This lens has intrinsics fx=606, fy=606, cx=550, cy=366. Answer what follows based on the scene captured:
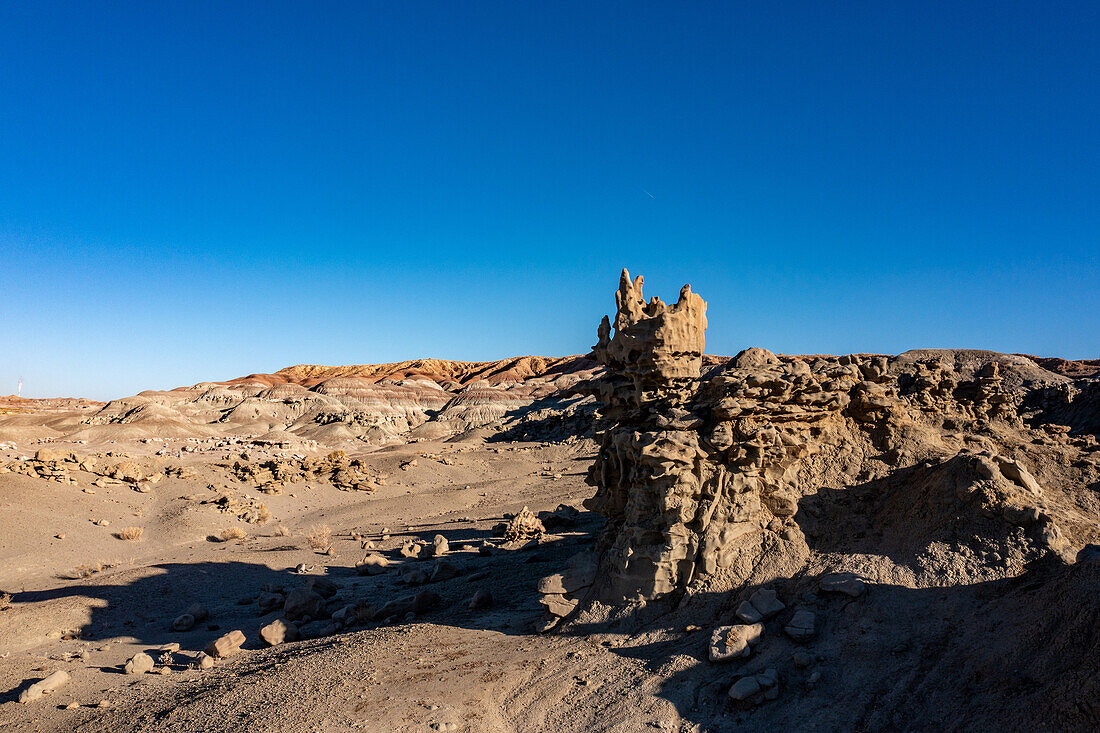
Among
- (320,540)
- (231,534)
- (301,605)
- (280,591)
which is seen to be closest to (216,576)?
(280,591)

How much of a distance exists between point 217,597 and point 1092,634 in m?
13.7

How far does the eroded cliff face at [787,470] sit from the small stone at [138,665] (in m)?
6.51

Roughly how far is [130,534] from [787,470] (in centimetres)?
1828

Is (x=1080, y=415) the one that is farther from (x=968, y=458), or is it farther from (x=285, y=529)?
(x=285, y=529)

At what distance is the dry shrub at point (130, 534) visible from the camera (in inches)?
687

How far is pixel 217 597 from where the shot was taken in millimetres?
12398

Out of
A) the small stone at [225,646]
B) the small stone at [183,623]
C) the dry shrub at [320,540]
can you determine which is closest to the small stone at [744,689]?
the small stone at [225,646]

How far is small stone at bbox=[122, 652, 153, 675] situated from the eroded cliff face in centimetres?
651

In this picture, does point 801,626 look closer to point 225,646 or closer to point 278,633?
point 278,633

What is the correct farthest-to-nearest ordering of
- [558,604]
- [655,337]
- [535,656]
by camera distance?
[655,337], [558,604], [535,656]

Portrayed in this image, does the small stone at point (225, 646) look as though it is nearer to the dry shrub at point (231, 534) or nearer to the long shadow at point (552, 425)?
the dry shrub at point (231, 534)

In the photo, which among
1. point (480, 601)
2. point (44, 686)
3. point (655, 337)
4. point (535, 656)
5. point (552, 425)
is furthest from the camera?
point (552, 425)

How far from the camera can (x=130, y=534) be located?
17484 millimetres

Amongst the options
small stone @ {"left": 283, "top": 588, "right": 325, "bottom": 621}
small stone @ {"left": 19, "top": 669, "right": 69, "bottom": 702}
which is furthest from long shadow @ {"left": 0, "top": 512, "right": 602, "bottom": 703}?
small stone @ {"left": 19, "top": 669, "right": 69, "bottom": 702}
